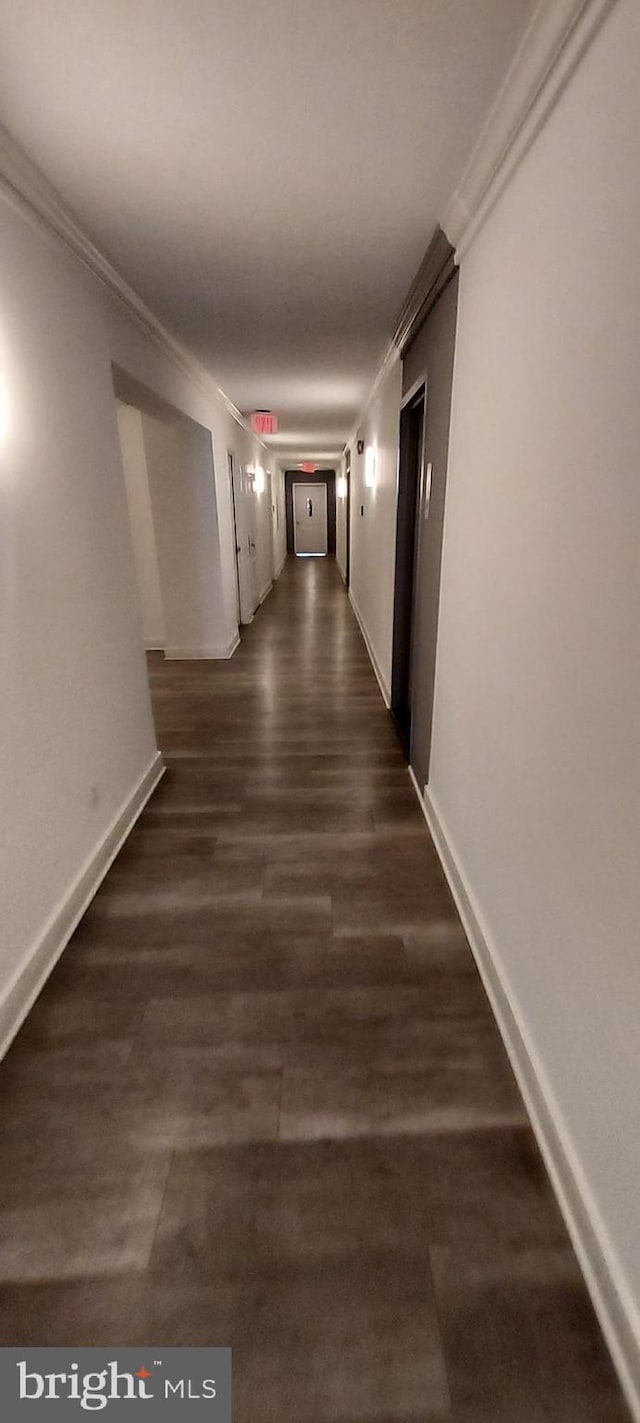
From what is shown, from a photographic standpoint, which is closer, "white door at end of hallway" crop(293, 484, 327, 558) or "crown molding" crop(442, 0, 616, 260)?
"crown molding" crop(442, 0, 616, 260)

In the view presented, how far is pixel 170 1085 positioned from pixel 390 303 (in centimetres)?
338

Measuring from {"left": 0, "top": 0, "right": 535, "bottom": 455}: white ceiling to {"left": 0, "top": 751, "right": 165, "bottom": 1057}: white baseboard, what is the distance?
7.51 ft

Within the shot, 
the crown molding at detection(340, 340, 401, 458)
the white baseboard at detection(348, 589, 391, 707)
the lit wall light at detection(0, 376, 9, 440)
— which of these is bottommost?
the white baseboard at detection(348, 589, 391, 707)

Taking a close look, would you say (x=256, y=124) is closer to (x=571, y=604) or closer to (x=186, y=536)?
(x=571, y=604)

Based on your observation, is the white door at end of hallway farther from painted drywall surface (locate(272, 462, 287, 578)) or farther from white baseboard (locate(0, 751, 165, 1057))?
white baseboard (locate(0, 751, 165, 1057))

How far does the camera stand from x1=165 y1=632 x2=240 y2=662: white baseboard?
18.2 feet

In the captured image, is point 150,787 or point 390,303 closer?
point 390,303

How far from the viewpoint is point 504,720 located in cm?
164

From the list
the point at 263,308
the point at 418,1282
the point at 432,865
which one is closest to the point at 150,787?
the point at 432,865

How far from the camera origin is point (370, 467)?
5.46 m

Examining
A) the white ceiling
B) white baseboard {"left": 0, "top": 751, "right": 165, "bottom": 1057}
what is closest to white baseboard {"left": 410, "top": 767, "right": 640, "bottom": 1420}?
white baseboard {"left": 0, "top": 751, "right": 165, "bottom": 1057}

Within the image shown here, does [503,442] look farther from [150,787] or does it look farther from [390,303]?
[150,787]

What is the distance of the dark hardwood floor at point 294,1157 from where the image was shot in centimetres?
104

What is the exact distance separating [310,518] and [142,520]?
10.4 meters
